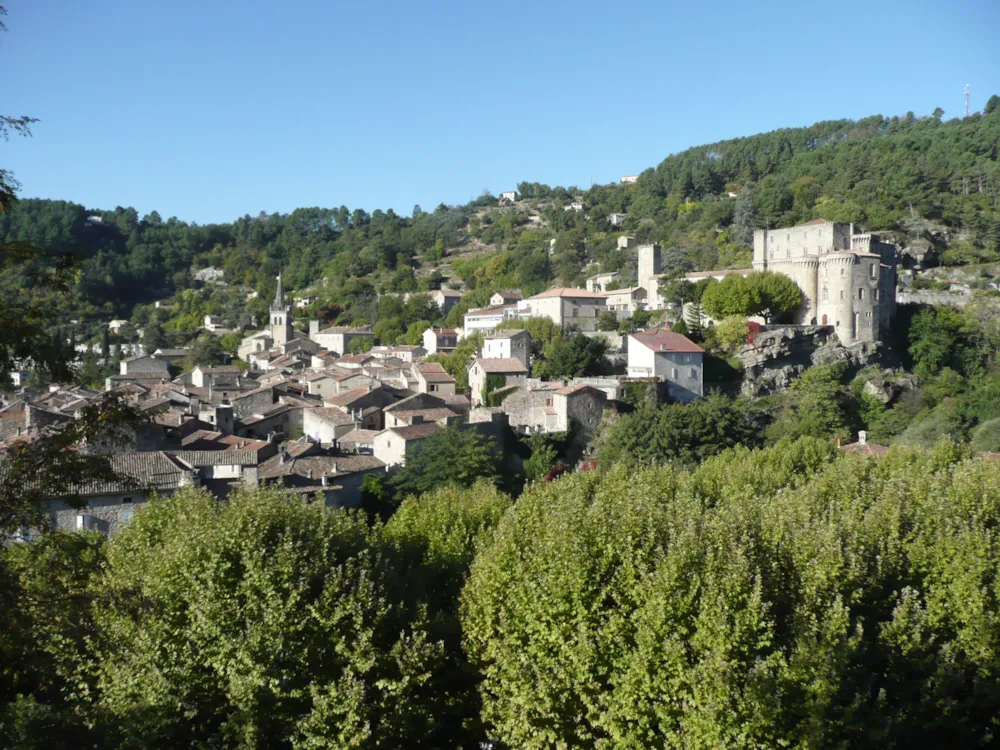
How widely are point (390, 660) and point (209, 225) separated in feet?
467

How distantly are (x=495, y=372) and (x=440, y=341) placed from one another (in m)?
17.2

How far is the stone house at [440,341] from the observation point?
205 ft

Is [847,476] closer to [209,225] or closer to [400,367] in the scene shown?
[400,367]

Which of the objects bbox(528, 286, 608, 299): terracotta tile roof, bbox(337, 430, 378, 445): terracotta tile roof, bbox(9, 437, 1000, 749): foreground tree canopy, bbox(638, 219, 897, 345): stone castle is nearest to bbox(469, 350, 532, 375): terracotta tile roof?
bbox(337, 430, 378, 445): terracotta tile roof

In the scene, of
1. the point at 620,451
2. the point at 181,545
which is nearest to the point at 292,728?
the point at 181,545

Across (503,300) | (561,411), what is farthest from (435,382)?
(503,300)

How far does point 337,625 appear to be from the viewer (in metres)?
11.8

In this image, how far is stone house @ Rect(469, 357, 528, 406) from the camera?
4641 cm

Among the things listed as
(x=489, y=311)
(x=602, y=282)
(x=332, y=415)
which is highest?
(x=602, y=282)

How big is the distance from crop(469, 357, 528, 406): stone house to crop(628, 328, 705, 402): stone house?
6.08 metres

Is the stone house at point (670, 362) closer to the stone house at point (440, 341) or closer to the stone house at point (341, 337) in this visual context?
the stone house at point (440, 341)

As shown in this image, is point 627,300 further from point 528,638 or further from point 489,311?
point 528,638

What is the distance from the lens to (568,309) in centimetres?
5703

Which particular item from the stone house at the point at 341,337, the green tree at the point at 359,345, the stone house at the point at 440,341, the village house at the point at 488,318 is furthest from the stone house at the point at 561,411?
the stone house at the point at 341,337
